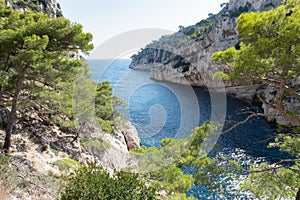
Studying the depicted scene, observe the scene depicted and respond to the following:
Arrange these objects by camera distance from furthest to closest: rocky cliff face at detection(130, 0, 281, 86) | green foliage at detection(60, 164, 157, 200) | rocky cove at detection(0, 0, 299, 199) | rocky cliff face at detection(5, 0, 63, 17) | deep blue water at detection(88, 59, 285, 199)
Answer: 1. rocky cliff face at detection(130, 0, 281, 86)
2. rocky cliff face at detection(5, 0, 63, 17)
3. deep blue water at detection(88, 59, 285, 199)
4. rocky cove at detection(0, 0, 299, 199)
5. green foliage at detection(60, 164, 157, 200)

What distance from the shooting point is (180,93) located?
42375mm

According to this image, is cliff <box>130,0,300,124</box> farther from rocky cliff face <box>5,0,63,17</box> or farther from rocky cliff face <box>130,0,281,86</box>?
rocky cliff face <box>5,0,63,17</box>

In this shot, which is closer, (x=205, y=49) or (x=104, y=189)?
(x=104, y=189)

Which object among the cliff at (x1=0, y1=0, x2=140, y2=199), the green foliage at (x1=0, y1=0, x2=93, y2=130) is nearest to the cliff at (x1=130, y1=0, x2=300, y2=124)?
the cliff at (x1=0, y1=0, x2=140, y2=199)

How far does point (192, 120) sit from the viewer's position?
26.2m

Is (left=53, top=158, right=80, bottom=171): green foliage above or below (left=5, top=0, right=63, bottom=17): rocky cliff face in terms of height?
below

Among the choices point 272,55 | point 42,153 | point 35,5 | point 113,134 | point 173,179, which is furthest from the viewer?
point 35,5

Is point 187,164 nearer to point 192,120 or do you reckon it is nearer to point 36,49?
point 36,49

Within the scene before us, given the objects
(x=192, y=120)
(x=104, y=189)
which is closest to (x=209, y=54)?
(x=192, y=120)

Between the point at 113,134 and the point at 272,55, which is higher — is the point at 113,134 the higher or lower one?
the lower one

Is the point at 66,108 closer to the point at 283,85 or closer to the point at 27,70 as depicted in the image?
the point at 27,70

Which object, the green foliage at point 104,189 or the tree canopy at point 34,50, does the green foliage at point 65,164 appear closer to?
the tree canopy at point 34,50

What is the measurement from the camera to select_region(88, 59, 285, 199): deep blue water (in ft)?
56.5

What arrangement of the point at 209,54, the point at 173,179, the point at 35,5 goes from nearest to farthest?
the point at 173,179
the point at 35,5
the point at 209,54
